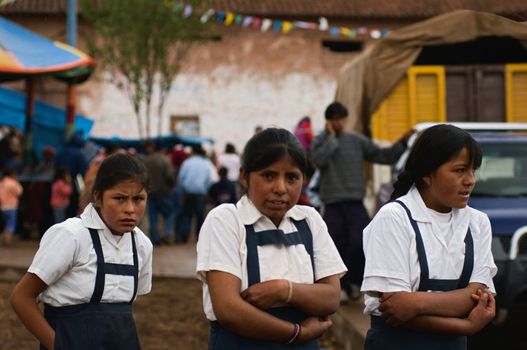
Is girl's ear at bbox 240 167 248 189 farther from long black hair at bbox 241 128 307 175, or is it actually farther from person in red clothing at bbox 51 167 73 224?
person in red clothing at bbox 51 167 73 224

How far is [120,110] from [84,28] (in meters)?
2.70

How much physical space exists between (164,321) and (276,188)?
576 cm

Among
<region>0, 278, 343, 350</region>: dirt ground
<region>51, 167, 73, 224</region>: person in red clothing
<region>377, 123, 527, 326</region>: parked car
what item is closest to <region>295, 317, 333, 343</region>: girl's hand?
<region>377, 123, 527, 326</region>: parked car

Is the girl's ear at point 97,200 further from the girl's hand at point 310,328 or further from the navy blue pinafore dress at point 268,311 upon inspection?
the girl's hand at point 310,328

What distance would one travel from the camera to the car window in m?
7.64

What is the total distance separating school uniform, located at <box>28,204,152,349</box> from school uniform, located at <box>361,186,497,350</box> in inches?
36.0

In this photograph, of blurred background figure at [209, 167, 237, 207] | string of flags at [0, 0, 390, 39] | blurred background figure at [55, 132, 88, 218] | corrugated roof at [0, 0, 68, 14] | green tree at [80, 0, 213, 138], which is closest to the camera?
blurred background figure at [55, 132, 88, 218]

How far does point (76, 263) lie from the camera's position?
3.77 meters

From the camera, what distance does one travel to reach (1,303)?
31.0 ft

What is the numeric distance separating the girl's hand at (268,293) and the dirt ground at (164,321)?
15.1ft

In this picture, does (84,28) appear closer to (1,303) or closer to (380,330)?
(1,303)

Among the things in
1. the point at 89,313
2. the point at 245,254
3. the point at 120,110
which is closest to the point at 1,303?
the point at 89,313

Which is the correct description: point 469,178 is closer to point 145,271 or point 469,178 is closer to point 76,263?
point 145,271

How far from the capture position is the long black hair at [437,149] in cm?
360
